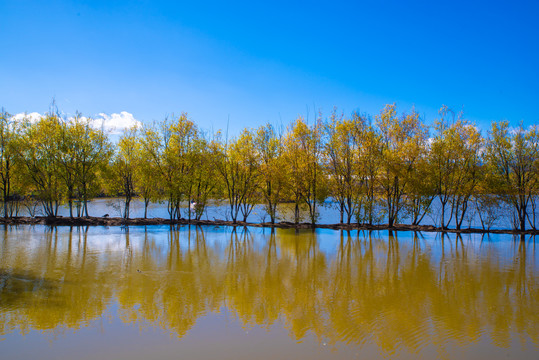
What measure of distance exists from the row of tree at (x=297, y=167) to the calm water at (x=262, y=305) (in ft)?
43.5

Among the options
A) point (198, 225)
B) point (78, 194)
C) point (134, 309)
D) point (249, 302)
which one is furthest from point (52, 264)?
point (78, 194)

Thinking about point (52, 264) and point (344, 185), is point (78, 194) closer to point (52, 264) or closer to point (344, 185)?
point (52, 264)

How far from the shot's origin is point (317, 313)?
302 inches

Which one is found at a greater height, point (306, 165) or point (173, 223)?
point (306, 165)

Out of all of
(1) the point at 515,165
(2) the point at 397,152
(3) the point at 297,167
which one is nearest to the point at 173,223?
(3) the point at 297,167

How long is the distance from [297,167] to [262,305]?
76.4ft

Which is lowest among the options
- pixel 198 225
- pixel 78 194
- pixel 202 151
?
pixel 198 225

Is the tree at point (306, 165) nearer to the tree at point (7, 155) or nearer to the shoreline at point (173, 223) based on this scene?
the shoreline at point (173, 223)

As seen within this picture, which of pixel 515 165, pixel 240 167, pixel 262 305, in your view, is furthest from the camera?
pixel 240 167

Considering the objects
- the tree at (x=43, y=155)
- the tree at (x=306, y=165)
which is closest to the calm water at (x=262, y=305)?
the tree at (x=306, y=165)

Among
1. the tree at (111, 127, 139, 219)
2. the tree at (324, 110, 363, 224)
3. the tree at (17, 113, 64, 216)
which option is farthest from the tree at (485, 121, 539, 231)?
the tree at (17, 113, 64, 216)

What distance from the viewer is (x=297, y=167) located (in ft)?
102

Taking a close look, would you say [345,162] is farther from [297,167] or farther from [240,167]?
[240,167]

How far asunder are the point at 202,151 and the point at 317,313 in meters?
27.6
